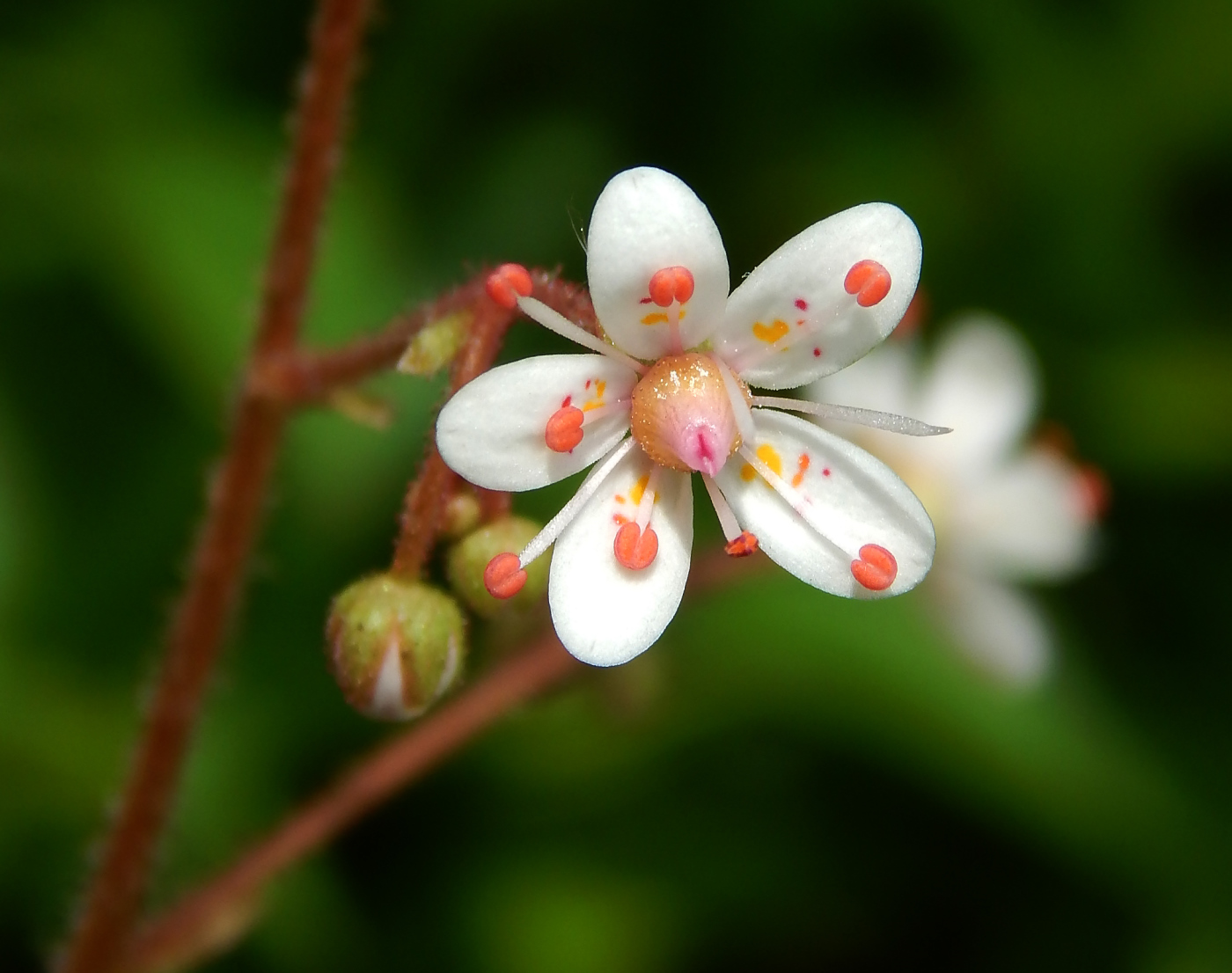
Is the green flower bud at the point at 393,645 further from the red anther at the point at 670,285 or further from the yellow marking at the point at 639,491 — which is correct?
the red anther at the point at 670,285

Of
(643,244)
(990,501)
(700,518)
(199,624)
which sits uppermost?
(700,518)

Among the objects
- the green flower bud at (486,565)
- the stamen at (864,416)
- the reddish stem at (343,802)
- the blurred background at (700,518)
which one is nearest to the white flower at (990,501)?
the blurred background at (700,518)

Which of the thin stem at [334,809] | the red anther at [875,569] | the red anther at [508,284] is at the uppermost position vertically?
the thin stem at [334,809]

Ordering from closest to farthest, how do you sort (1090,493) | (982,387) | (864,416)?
1. (864,416)
2. (1090,493)
3. (982,387)

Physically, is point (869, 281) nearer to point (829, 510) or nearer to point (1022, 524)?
point (829, 510)

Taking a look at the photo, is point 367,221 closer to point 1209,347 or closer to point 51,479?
point 51,479

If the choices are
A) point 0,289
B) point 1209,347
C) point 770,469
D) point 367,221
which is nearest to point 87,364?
point 0,289

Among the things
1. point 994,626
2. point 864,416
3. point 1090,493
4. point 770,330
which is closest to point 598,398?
point 770,330

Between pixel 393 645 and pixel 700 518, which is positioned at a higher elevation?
pixel 700 518
